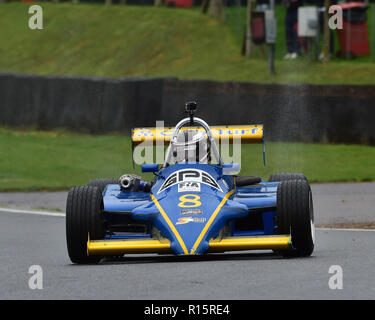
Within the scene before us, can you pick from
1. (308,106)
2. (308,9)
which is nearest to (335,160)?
(308,106)

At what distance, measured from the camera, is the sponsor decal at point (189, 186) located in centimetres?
1036

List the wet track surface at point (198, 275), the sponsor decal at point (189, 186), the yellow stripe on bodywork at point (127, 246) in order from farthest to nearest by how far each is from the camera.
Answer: the sponsor decal at point (189, 186) → the yellow stripe on bodywork at point (127, 246) → the wet track surface at point (198, 275)

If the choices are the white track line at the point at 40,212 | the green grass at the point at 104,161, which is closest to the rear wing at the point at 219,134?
the white track line at the point at 40,212

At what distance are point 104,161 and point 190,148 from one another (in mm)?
11552

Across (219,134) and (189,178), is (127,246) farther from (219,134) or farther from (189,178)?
(219,134)

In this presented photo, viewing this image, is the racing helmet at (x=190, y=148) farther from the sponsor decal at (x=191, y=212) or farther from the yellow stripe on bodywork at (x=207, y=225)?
the sponsor decal at (x=191, y=212)

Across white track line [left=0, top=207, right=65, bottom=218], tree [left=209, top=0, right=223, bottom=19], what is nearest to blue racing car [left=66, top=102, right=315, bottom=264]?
white track line [left=0, top=207, right=65, bottom=218]

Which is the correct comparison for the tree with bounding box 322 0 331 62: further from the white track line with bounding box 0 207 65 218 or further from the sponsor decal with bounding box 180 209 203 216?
the sponsor decal with bounding box 180 209 203 216

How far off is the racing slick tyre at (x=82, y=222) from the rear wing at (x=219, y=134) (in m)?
1.64

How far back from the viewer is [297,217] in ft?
33.0

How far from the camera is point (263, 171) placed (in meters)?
20.7

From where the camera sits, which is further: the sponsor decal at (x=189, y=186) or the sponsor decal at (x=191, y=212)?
the sponsor decal at (x=189, y=186)
